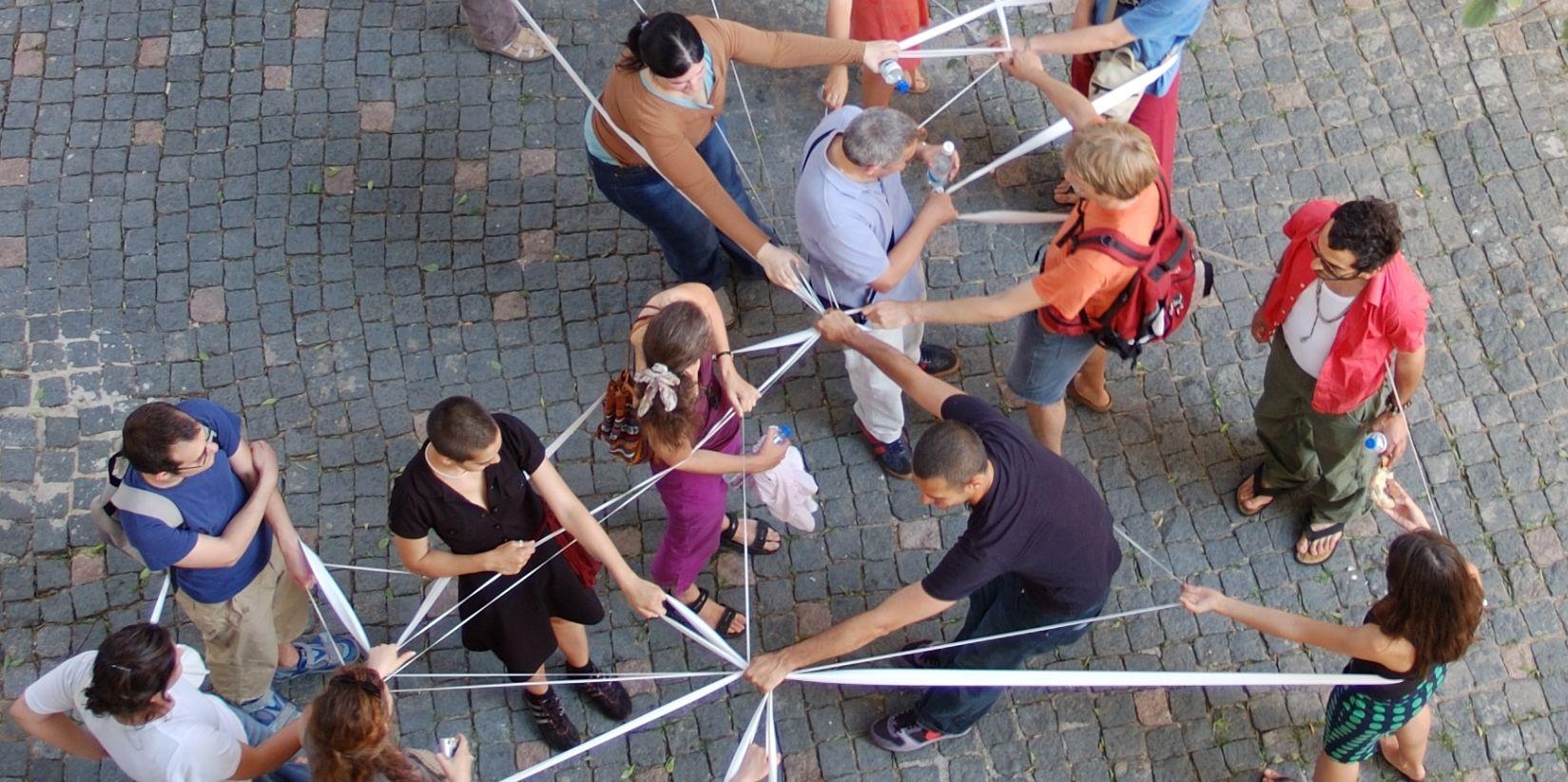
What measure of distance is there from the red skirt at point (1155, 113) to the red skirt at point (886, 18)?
29.0 inches

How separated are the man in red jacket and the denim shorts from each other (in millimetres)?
681

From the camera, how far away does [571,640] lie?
4.96m

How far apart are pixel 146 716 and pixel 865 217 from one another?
2732mm

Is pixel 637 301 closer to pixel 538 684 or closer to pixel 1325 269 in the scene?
pixel 538 684

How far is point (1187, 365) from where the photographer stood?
5.86 m

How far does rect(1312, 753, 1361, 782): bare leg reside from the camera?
4668 millimetres

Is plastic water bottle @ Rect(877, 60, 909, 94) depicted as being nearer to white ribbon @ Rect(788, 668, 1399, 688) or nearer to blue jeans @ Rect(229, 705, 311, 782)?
white ribbon @ Rect(788, 668, 1399, 688)

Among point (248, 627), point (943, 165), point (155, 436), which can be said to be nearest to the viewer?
point (155, 436)

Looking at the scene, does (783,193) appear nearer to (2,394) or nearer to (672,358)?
(672,358)

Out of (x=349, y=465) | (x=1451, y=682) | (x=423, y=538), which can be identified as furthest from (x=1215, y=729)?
(x=349, y=465)

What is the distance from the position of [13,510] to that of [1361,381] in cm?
535

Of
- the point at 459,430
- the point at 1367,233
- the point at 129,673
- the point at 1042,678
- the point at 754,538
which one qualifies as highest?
the point at 1367,233

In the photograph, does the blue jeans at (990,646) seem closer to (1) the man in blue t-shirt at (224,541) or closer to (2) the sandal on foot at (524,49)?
(1) the man in blue t-shirt at (224,541)

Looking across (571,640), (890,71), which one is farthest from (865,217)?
(571,640)
